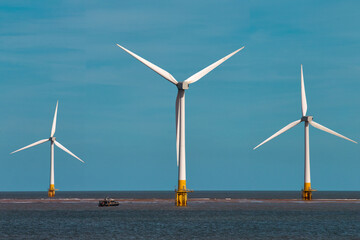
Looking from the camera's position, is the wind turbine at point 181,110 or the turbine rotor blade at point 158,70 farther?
the wind turbine at point 181,110

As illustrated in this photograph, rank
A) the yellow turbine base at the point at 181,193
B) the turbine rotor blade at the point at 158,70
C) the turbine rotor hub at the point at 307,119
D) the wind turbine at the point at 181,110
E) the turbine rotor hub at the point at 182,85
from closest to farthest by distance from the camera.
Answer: the turbine rotor blade at the point at 158,70 < the wind turbine at the point at 181,110 < the yellow turbine base at the point at 181,193 < the turbine rotor hub at the point at 182,85 < the turbine rotor hub at the point at 307,119

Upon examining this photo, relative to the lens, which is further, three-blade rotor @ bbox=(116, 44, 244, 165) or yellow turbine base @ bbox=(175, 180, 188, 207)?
yellow turbine base @ bbox=(175, 180, 188, 207)

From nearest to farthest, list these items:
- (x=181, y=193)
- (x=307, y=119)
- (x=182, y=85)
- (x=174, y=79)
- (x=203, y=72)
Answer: (x=182, y=85)
(x=174, y=79)
(x=181, y=193)
(x=203, y=72)
(x=307, y=119)

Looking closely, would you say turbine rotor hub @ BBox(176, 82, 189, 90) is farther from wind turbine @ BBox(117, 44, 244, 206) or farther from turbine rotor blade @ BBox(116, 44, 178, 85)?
turbine rotor blade @ BBox(116, 44, 178, 85)

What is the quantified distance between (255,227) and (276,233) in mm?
11723

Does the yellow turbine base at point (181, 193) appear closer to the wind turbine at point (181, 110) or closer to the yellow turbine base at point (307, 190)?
the wind turbine at point (181, 110)

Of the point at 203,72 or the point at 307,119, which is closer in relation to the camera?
the point at 203,72

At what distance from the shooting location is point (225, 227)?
339 ft

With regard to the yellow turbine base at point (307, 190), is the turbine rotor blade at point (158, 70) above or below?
above

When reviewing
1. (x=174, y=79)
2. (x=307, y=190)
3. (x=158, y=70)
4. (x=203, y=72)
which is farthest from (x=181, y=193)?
(x=307, y=190)

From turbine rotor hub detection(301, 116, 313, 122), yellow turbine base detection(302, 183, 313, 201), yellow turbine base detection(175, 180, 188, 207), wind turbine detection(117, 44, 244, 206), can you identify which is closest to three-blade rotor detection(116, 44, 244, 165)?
wind turbine detection(117, 44, 244, 206)

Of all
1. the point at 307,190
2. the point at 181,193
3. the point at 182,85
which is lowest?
the point at 307,190

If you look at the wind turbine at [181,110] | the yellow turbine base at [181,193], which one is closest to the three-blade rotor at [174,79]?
the wind turbine at [181,110]

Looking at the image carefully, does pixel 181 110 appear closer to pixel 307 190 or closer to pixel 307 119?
pixel 307 119
